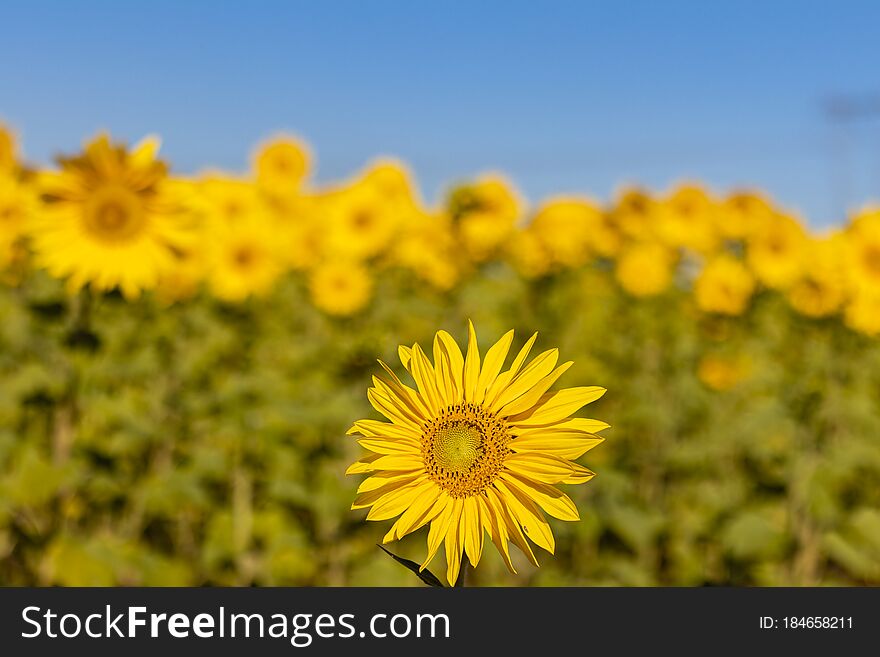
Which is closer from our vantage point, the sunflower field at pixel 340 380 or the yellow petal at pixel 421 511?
the yellow petal at pixel 421 511

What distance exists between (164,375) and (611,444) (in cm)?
302

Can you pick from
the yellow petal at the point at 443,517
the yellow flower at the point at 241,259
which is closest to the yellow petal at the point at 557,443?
the yellow petal at the point at 443,517

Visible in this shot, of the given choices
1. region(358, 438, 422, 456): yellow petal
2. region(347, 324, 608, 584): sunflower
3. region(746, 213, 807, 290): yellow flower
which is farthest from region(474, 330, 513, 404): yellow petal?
region(746, 213, 807, 290): yellow flower

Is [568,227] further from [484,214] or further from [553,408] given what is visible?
[553,408]

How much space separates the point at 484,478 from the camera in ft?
3.96

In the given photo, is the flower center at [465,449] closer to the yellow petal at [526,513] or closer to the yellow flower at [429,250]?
the yellow petal at [526,513]

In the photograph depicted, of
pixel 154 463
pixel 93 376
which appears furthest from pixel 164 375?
pixel 93 376

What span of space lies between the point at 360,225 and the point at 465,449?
6.63 meters

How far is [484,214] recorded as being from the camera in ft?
18.9

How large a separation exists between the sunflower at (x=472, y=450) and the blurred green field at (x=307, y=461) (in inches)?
86.9

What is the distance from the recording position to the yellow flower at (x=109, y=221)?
356 centimetres

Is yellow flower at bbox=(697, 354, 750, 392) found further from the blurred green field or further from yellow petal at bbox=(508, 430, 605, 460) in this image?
yellow petal at bbox=(508, 430, 605, 460)

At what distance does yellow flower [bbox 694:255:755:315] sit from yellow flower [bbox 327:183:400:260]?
2.55m

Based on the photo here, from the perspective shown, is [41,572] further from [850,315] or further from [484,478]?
[850,315]
